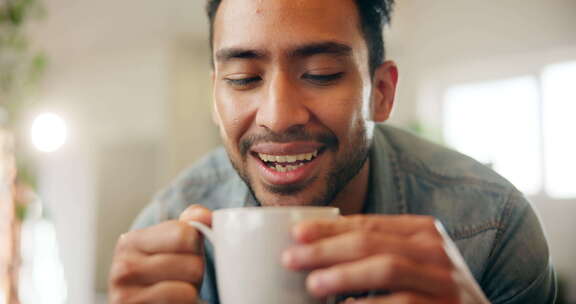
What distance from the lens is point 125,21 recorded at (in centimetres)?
470

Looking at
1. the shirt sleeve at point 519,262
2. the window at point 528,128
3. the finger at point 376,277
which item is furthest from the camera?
the window at point 528,128

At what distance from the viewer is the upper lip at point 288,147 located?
3.05 feet

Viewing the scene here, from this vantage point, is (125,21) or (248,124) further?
(125,21)

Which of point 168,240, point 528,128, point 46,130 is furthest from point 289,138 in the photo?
point 528,128

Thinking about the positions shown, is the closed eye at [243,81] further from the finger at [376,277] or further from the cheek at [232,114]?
the finger at [376,277]

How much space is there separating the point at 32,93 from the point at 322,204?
9.15 ft

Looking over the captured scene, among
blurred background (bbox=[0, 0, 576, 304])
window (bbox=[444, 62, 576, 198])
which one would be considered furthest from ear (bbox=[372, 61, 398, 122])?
window (bbox=[444, 62, 576, 198])

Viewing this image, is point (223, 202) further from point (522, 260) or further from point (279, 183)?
point (522, 260)

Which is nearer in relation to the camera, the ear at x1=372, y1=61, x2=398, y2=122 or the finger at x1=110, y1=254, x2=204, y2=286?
the finger at x1=110, y1=254, x2=204, y2=286

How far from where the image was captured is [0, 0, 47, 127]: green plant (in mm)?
2959

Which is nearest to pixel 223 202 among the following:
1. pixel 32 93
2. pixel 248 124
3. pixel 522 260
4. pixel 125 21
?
pixel 248 124

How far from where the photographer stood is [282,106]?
891 mm

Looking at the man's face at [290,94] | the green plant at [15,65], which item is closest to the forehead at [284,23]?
the man's face at [290,94]

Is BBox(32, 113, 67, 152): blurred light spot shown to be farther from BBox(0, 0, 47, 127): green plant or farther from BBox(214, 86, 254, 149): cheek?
BBox(214, 86, 254, 149): cheek
